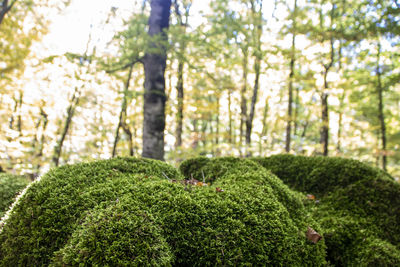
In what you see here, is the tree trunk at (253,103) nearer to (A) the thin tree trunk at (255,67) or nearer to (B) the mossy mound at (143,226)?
(A) the thin tree trunk at (255,67)

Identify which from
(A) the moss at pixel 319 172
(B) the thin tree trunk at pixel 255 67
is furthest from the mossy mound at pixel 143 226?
(B) the thin tree trunk at pixel 255 67

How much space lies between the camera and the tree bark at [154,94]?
5.18 meters

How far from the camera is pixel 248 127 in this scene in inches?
326

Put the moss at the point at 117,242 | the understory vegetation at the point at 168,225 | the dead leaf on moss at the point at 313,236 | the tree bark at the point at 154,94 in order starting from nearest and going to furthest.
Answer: the moss at the point at 117,242
the understory vegetation at the point at 168,225
the dead leaf on moss at the point at 313,236
the tree bark at the point at 154,94

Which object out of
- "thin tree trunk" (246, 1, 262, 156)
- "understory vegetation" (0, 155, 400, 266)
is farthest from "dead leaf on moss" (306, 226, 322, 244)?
"thin tree trunk" (246, 1, 262, 156)

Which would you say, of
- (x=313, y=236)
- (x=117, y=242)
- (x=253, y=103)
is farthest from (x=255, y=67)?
(x=117, y=242)

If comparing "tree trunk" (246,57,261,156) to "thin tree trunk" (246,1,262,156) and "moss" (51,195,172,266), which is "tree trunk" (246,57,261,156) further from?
"moss" (51,195,172,266)

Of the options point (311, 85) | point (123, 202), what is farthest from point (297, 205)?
point (311, 85)

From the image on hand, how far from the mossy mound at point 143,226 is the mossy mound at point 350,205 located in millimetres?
538

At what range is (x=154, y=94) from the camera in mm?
5211

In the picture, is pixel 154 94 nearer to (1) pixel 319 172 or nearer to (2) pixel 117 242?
(1) pixel 319 172

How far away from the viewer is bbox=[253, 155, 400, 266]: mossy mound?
2582mm

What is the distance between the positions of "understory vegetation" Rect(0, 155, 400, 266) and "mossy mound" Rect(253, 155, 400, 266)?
0.01 m

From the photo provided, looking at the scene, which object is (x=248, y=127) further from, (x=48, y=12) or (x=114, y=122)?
(x=48, y=12)
